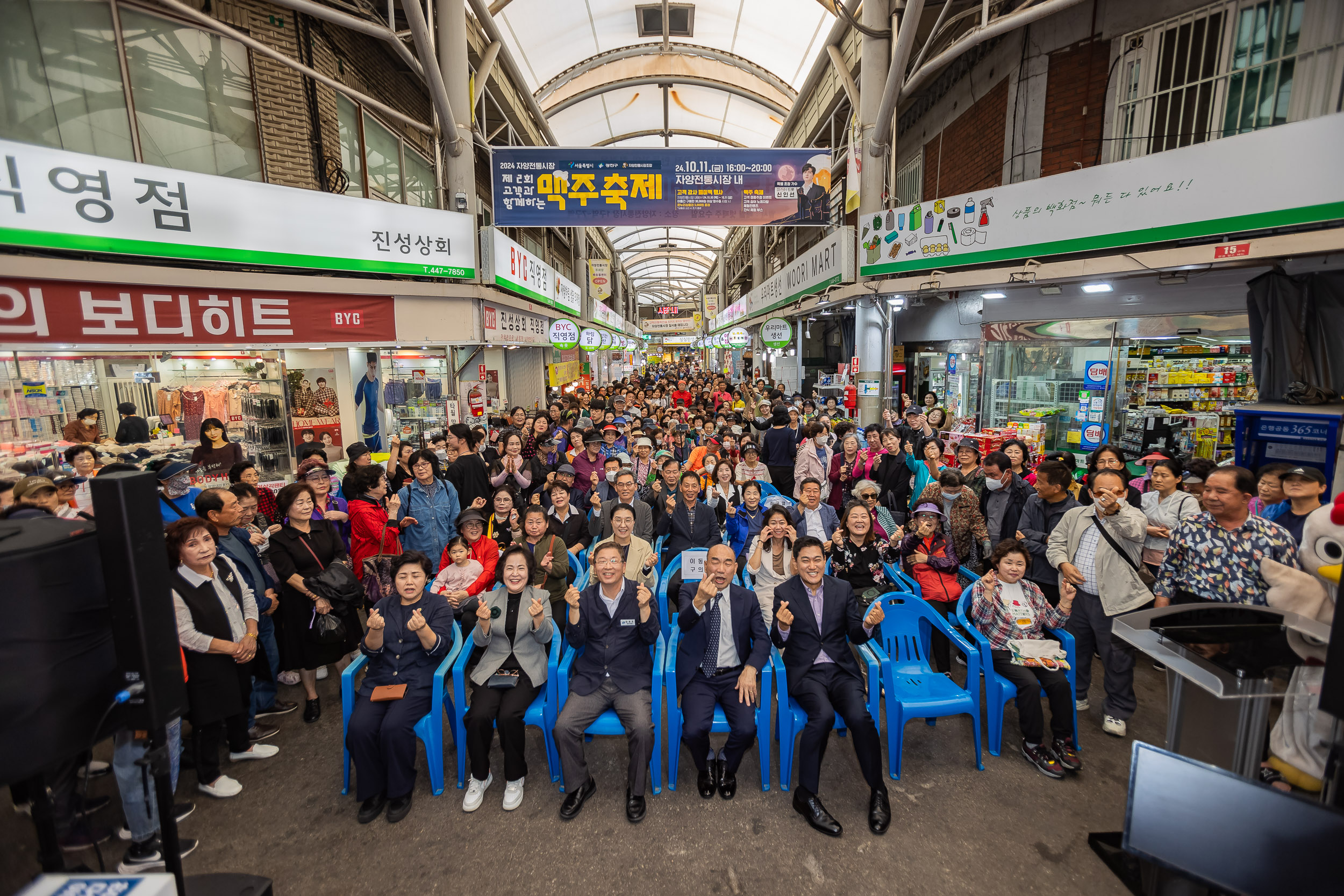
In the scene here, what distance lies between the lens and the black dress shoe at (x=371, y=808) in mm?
3398

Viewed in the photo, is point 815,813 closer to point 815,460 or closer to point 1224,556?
point 1224,556

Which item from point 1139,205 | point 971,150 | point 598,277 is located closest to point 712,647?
point 1139,205

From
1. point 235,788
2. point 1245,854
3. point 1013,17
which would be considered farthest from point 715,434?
point 1245,854

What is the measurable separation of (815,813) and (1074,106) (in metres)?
10.3

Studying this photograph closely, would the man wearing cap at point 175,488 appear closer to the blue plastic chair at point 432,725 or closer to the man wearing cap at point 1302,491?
the blue plastic chair at point 432,725

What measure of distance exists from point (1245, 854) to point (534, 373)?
1729 centimetres

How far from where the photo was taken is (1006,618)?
392 centimetres

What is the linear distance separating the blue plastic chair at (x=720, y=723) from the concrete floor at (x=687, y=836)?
134 millimetres

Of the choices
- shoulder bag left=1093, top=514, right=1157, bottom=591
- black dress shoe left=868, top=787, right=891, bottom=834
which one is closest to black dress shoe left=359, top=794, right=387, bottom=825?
black dress shoe left=868, top=787, right=891, bottom=834

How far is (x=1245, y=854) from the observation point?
1718mm

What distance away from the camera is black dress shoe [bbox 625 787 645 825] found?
3.37 meters

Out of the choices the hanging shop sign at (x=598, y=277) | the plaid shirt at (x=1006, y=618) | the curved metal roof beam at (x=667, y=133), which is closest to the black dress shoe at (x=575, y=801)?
the plaid shirt at (x=1006, y=618)

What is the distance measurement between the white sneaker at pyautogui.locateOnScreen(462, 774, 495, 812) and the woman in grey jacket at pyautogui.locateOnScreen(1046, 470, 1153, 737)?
4.20 meters

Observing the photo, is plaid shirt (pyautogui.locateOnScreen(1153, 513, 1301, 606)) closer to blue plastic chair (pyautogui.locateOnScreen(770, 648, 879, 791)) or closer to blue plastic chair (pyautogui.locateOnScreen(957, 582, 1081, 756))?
blue plastic chair (pyautogui.locateOnScreen(957, 582, 1081, 756))
